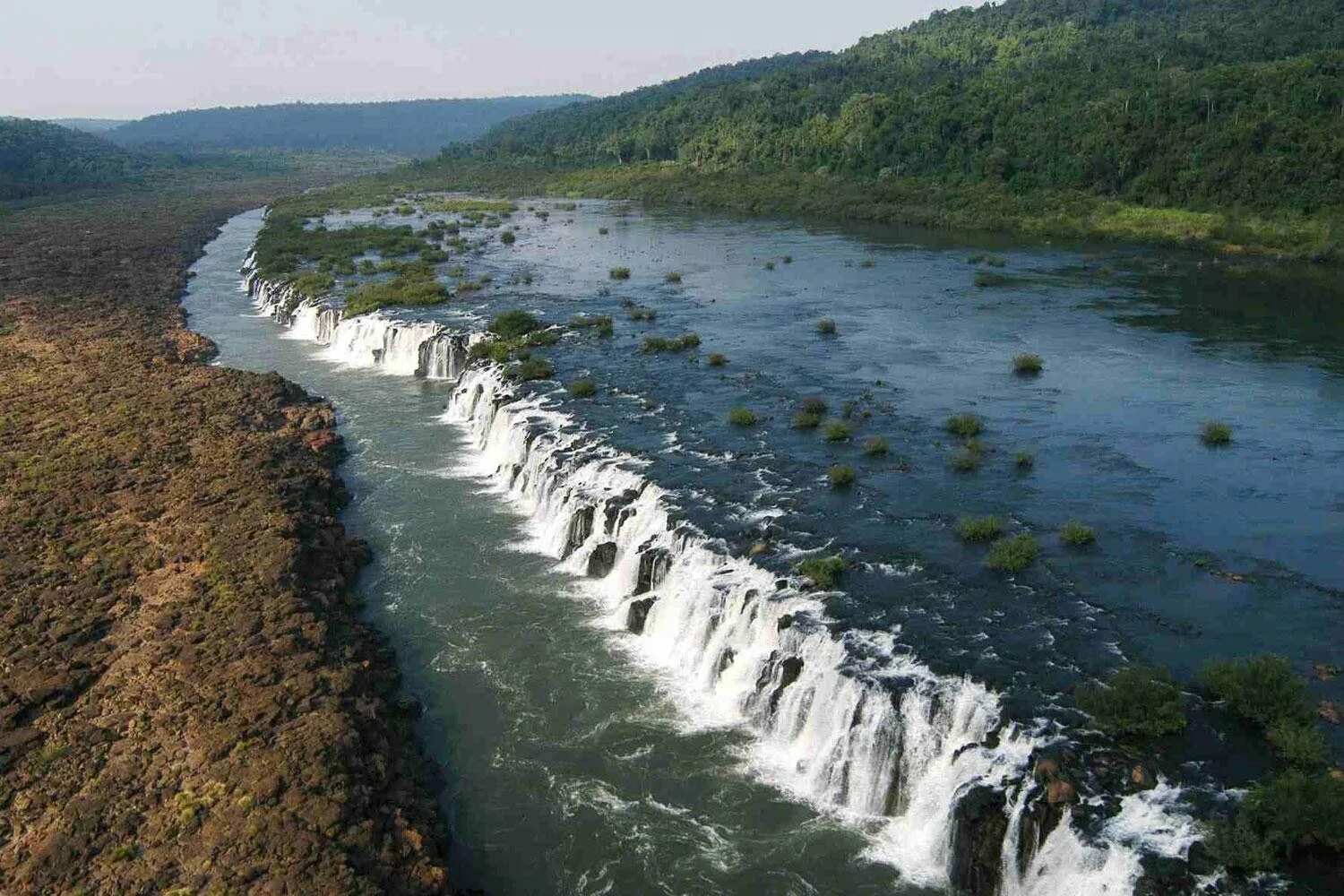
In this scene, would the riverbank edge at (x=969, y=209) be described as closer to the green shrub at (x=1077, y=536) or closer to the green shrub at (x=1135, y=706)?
the green shrub at (x=1077, y=536)

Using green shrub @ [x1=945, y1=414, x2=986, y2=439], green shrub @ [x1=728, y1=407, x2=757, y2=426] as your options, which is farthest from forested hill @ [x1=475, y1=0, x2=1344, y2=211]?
green shrub @ [x1=728, y1=407, x2=757, y2=426]

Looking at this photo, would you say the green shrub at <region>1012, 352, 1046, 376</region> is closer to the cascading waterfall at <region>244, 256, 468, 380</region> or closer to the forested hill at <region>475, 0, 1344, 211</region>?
the cascading waterfall at <region>244, 256, 468, 380</region>

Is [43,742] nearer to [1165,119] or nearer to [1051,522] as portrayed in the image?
[1051,522]

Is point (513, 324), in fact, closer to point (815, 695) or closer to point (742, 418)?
point (742, 418)

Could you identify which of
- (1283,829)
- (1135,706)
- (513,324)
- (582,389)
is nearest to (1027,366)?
(582,389)

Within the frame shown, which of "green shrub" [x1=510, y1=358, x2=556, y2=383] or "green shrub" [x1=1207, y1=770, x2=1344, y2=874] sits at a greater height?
"green shrub" [x1=510, y1=358, x2=556, y2=383]

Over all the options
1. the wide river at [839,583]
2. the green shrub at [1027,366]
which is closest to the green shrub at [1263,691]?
the wide river at [839,583]
